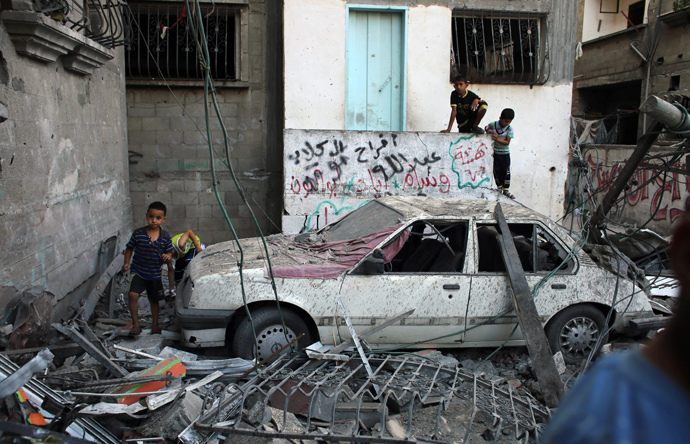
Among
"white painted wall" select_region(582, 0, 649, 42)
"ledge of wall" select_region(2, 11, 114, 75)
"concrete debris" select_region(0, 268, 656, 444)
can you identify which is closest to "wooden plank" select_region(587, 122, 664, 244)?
"concrete debris" select_region(0, 268, 656, 444)

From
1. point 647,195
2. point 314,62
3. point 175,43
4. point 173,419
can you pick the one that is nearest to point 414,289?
point 173,419

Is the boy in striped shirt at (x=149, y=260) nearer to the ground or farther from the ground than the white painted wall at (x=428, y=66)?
nearer to the ground

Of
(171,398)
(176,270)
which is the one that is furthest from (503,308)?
(176,270)

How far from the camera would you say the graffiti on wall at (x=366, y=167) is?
8.47 meters

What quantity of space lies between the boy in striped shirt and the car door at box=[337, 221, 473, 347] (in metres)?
1.96

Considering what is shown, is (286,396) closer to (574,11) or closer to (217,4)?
(217,4)

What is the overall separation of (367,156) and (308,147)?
0.94 m

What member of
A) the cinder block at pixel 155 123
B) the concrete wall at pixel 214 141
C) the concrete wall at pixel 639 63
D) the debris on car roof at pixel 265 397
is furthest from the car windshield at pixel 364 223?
the concrete wall at pixel 639 63

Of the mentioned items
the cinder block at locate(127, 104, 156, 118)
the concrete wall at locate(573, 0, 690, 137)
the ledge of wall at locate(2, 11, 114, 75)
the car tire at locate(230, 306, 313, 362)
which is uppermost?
the concrete wall at locate(573, 0, 690, 137)

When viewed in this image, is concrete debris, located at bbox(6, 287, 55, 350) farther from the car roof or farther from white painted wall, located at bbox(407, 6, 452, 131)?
white painted wall, located at bbox(407, 6, 452, 131)

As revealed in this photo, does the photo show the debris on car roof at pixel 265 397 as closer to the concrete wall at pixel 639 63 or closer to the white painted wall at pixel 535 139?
the white painted wall at pixel 535 139

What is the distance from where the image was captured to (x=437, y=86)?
9477 mm

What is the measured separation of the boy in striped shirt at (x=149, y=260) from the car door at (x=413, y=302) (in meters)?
1.96

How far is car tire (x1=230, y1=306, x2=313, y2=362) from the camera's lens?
4496 mm
